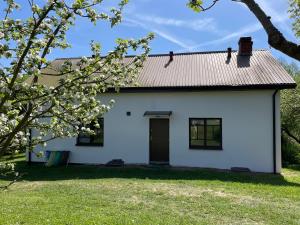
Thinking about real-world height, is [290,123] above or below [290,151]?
above

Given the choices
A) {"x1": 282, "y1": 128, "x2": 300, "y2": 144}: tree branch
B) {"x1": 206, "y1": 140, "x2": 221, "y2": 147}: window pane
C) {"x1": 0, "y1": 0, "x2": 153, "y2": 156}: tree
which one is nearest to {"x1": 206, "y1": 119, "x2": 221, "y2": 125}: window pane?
{"x1": 206, "y1": 140, "x2": 221, "y2": 147}: window pane

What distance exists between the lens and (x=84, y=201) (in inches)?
369

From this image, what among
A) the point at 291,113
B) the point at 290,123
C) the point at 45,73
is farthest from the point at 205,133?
the point at 45,73

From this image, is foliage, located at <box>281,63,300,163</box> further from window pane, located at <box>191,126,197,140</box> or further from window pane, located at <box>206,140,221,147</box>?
window pane, located at <box>191,126,197,140</box>

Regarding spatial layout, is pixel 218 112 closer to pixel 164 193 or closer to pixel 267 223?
pixel 164 193

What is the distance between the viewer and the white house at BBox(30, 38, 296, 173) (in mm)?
16062

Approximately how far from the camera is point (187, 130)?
17109 mm

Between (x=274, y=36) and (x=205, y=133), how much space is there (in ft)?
45.1

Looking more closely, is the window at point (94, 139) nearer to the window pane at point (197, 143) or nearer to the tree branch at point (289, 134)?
the window pane at point (197, 143)

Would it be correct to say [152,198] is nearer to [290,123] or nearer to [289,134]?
[290,123]

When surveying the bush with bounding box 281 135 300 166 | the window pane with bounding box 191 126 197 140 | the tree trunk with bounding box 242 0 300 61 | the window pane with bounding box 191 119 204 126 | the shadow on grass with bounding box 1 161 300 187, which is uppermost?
the tree trunk with bounding box 242 0 300 61

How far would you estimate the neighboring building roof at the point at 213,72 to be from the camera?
53.3 ft

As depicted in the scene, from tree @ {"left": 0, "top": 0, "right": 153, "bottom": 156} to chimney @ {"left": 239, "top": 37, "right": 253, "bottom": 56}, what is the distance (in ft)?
50.3

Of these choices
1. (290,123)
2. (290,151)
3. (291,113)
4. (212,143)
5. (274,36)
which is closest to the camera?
(274,36)
